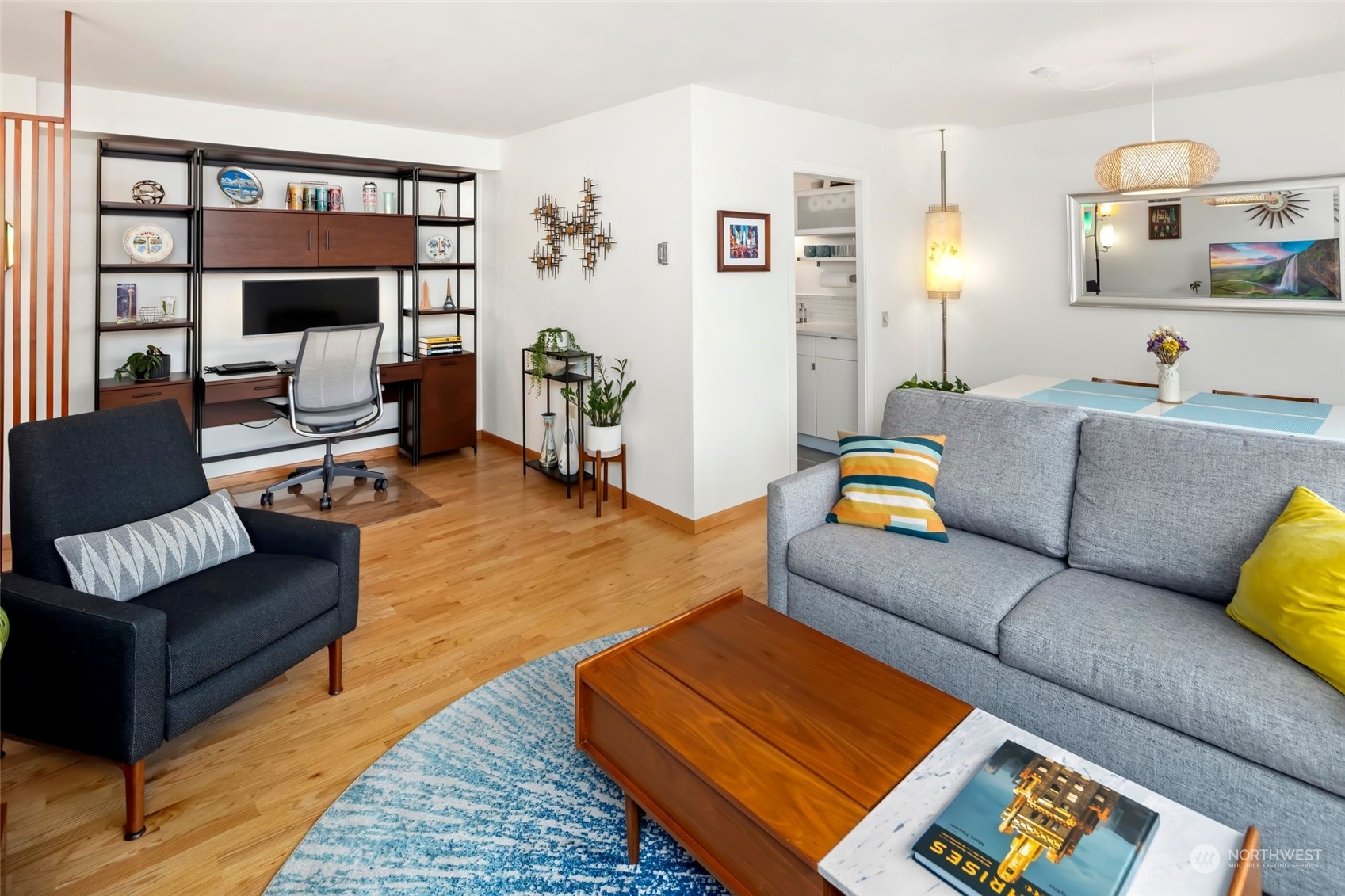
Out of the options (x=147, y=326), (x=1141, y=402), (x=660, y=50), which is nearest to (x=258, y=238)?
(x=147, y=326)

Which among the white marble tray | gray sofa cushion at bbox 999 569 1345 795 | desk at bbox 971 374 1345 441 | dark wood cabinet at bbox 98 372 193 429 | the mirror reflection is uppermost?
the mirror reflection

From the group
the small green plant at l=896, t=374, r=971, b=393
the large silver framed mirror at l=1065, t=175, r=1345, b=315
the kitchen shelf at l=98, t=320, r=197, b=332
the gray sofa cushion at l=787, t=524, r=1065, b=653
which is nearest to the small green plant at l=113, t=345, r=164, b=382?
the kitchen shelf at l=98, t=320, r=197, b=332

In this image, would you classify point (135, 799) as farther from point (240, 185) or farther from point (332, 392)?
point (240, 185)

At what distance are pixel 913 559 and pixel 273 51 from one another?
356 centimetres

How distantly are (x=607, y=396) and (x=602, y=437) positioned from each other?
0.91ft

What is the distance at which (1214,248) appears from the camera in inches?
166

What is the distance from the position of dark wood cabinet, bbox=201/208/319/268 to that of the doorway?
337 cm

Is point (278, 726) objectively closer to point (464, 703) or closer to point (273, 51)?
point (464, 703)

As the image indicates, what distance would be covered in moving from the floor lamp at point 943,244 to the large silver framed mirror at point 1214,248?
0.75m

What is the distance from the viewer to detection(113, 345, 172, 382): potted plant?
4305mm

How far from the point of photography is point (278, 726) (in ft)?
7.67

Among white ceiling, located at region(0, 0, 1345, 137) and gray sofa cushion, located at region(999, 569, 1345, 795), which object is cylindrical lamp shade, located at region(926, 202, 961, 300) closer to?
white ceiling, located at region(0, 0, 1345, 137)

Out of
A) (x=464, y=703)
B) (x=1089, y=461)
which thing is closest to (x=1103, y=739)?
(x=1089, y=461)

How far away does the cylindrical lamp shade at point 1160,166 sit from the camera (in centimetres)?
322
